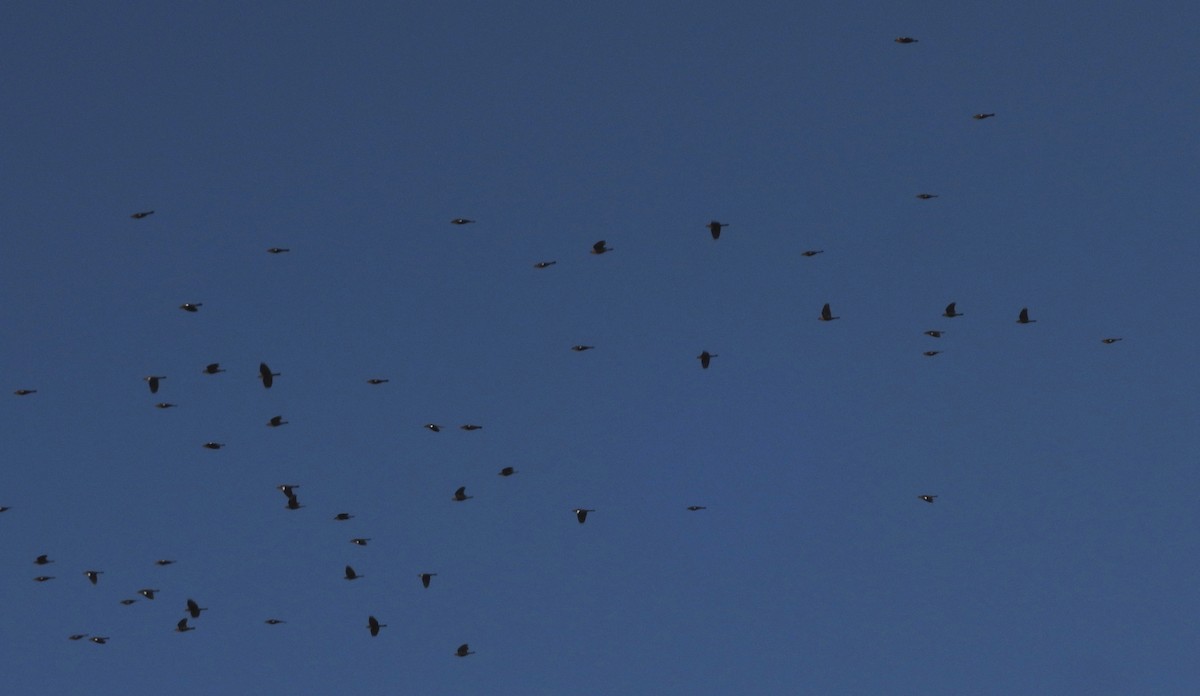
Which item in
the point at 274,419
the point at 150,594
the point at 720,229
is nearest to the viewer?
the point at 720,229

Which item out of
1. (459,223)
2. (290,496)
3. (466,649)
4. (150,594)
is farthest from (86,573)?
(459,223)

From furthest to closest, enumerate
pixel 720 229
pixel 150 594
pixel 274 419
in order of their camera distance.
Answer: pixel 150 594, pixel 274 419, pixel 720 229

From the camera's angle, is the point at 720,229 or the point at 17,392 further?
the point at 17,392

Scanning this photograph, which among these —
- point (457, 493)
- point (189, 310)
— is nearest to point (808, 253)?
point (457, 493)

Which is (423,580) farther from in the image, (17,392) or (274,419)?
(17,392)

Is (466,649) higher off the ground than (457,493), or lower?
lower

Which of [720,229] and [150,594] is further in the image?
[150,594]

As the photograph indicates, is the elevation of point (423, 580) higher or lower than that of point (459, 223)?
lower

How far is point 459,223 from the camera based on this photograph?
464 ft

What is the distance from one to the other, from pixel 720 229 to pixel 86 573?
49235mm

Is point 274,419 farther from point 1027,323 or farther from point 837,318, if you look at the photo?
point 1027,323

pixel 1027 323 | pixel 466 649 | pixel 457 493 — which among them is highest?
pixel 1027 323

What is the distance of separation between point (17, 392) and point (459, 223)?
1298 inches

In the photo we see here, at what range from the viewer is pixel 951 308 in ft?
455
